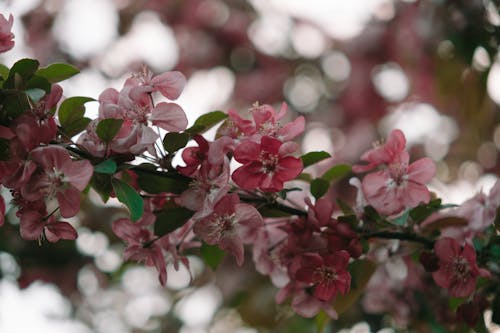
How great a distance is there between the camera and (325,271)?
3.10 ft

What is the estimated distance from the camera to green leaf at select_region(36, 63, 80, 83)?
0.91 metres

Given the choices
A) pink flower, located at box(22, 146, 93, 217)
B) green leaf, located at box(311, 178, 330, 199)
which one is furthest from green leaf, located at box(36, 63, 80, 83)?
green leaf, located at box(311, 178, 330, 199)

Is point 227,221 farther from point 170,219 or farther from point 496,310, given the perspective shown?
point 496,310

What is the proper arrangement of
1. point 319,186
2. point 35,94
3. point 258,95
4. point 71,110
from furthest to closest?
1. point 258,95
2. point 319,186
3. point 71,110
4. point 35,94

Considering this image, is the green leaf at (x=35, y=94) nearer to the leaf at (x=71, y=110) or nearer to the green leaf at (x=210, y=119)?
the leaf at (x=71, y=110)

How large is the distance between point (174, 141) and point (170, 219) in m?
0.11

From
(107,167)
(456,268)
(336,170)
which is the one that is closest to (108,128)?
(107,167)

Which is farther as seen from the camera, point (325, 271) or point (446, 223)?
point (446, 223)

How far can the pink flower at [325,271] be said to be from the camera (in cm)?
94

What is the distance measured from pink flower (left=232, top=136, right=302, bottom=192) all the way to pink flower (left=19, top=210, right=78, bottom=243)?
0.76 ft

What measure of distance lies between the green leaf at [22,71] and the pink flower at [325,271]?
0.44m

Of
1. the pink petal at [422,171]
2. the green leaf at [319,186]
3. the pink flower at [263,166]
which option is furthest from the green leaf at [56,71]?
the pink petal at [422,171]

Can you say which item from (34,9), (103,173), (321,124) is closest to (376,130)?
(321,124)

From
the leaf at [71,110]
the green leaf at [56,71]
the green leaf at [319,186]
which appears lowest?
the green leaf at [319,186]
